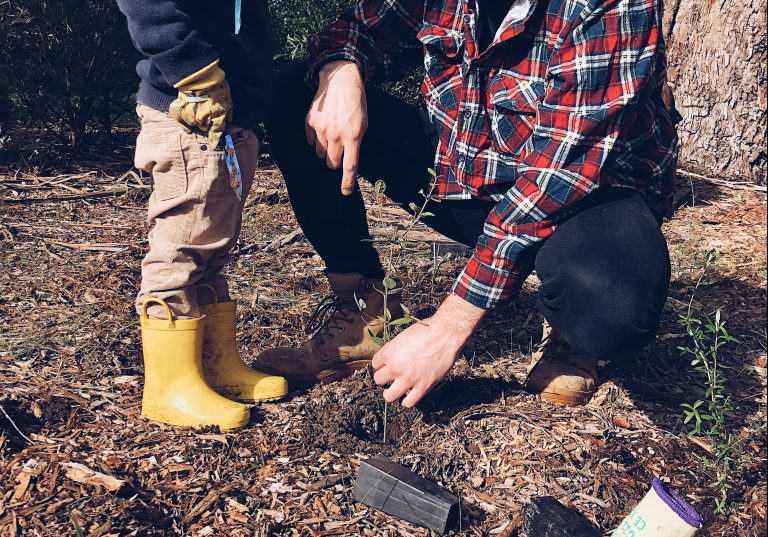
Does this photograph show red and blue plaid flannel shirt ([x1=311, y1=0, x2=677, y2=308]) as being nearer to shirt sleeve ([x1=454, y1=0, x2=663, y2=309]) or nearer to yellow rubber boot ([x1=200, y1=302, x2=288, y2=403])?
shirt sleeve ([x1=454, y1=0, x2=663, y2=309])

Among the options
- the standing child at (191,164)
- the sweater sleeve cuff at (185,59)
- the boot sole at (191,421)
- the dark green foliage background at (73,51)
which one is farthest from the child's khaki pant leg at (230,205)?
the dark green foliage background at (73,51)

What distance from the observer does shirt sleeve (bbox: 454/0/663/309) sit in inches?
91.3

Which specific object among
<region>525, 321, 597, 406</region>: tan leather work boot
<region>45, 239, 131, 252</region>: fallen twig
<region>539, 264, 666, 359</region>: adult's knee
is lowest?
<region>45, 239, 131, 252</region>: fallen twig

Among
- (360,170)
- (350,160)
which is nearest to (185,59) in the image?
(350,160)

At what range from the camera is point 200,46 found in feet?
7.24

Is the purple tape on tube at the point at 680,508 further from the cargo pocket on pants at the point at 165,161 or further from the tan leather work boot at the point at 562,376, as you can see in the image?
the cargo pocket on pants at the point at 165,161

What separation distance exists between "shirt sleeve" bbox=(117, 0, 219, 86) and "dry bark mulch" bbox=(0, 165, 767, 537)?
1103 mm

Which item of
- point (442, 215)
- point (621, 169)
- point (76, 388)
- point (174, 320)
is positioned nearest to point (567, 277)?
point (621, 169)

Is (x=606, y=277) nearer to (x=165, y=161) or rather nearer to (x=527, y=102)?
(x=527, y=102)

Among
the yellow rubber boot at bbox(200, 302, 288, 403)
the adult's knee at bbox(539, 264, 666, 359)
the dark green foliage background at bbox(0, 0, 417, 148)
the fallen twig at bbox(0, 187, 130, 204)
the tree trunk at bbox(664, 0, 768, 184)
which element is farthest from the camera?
the tree trunk at bbox(664, 0, 768, 184)

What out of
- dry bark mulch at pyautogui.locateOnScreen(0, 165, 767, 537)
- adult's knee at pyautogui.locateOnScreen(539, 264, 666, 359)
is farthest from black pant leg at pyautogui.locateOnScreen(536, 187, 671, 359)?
dry bark mulch at pyautogui.locateOnScreen(0, 165, 767, 537)

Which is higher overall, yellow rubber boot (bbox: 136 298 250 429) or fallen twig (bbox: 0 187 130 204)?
yellow rubber boot (bbox: 136 298 250 429)

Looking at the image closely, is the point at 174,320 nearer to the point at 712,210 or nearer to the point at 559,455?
the point at 559,455

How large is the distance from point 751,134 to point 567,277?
3490mm
